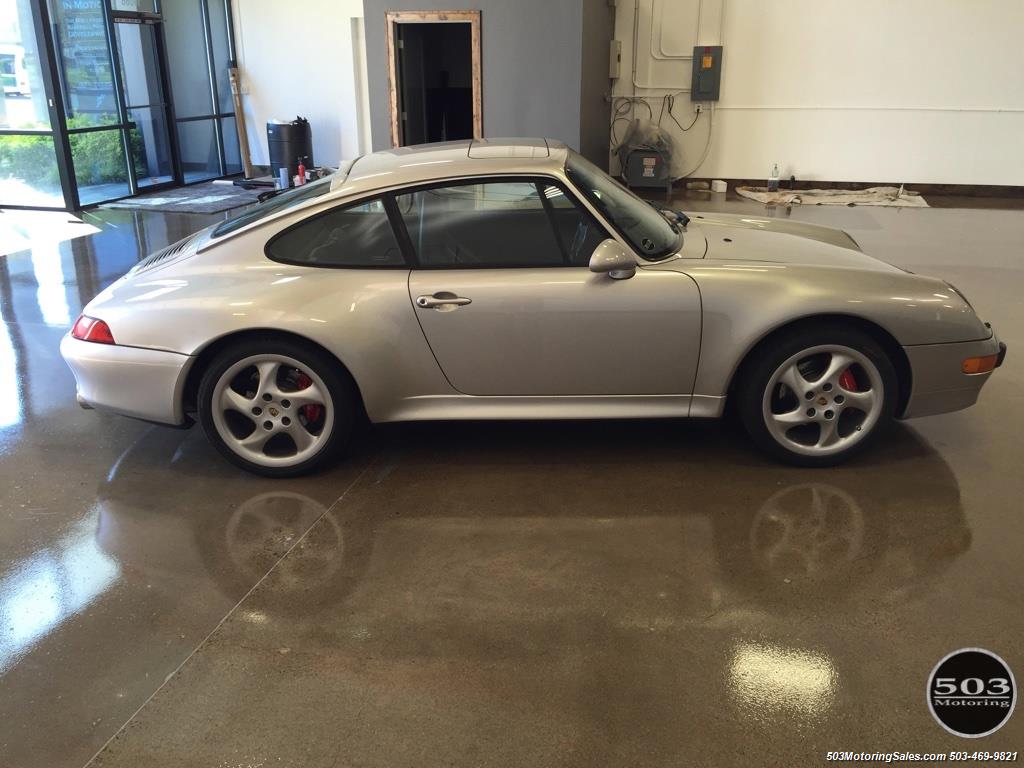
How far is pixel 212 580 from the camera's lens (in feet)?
9.49

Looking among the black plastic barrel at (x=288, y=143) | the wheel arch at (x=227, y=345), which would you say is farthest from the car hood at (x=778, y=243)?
the black plastic barrel at (x=288, y=143)

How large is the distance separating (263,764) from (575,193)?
2.34 metres

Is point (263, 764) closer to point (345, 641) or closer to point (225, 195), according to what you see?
point (345, 641)

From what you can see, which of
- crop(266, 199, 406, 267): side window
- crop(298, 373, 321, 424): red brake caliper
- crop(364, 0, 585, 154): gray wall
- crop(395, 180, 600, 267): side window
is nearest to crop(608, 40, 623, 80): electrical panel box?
crop(364, 0, 585, 154): gray wall

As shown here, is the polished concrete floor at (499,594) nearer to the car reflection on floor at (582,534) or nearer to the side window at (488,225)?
the car reflection on floor at (582,534)

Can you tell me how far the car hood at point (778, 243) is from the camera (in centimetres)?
354

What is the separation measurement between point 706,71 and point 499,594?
428 inches

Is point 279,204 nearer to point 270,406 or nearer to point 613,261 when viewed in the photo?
point 270,406

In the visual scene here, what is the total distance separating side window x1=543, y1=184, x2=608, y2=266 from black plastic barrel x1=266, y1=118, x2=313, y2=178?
9.68 metres

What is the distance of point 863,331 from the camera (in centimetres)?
338

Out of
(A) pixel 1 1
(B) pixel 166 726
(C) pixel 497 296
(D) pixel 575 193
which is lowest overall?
(B) pixel 166 726

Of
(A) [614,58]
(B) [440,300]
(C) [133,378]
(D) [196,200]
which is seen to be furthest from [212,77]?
(B) [440,300]

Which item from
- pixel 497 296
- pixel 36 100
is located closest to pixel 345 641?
pixel 497 296

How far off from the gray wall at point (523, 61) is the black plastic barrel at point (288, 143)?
1972 millimetres
